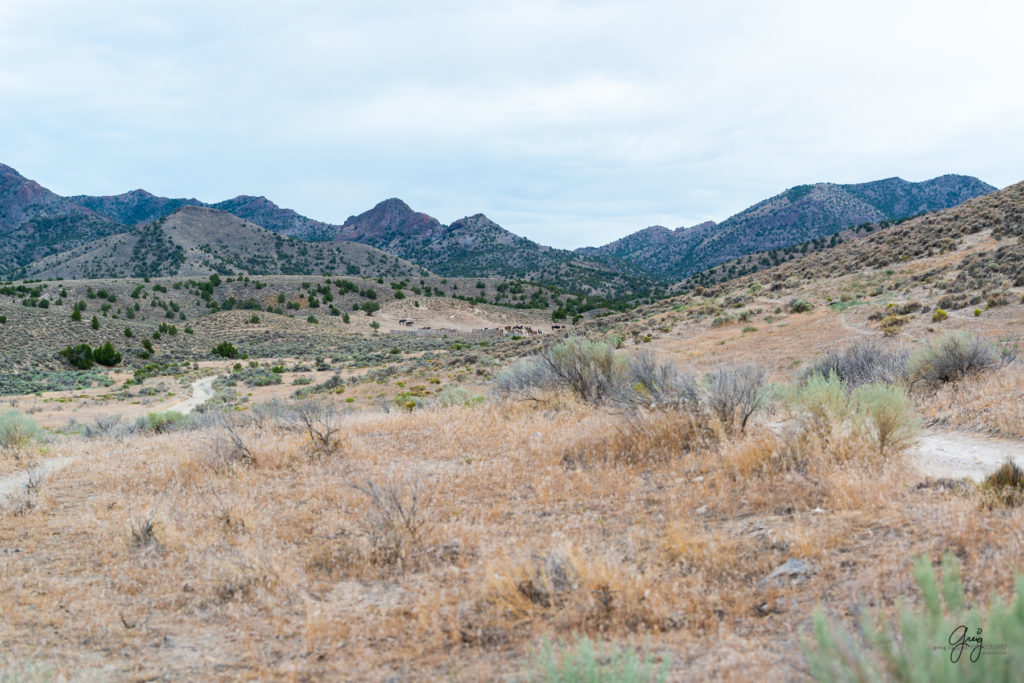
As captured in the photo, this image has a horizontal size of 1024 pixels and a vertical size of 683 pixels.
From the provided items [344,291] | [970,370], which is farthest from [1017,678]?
[344,291]

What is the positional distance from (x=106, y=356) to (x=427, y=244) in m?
130

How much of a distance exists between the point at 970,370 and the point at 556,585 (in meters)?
11.2

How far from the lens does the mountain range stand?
10975 centimetres

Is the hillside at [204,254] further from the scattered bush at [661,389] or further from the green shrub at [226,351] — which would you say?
the scattered bush at [661,389]

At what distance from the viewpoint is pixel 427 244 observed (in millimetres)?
175250

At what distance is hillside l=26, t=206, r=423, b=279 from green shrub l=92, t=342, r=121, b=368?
5675 cm

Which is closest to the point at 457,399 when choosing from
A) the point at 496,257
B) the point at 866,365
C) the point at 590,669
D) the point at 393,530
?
the point at 866,365

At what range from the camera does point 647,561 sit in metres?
4.76

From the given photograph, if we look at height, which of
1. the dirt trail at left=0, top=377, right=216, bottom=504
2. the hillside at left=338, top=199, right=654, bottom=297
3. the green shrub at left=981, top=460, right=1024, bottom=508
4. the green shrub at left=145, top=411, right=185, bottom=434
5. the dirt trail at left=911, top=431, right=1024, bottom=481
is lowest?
the green shrub at left=145, top=411, right=185, bottom=434

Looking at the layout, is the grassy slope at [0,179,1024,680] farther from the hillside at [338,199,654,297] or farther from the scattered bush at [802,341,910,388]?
the hillside at [338,199,654,297]

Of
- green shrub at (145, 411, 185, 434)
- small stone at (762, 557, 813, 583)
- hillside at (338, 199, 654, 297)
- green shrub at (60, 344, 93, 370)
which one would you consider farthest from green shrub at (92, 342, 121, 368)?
hillside at (338, 199, 654, 297)

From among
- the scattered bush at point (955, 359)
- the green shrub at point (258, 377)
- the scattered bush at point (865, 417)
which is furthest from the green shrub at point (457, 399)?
the green shrub at point (258, 377)

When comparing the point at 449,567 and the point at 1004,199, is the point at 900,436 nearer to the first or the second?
the point at 449,567

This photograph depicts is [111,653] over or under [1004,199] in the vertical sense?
under
